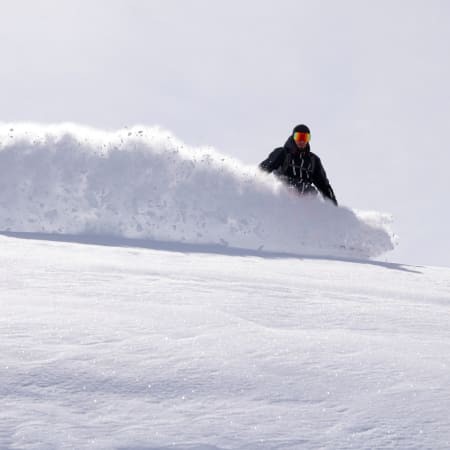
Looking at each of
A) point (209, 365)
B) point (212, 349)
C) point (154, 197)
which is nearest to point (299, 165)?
point (154, 197)

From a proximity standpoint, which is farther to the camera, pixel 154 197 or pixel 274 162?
pixel 274 162

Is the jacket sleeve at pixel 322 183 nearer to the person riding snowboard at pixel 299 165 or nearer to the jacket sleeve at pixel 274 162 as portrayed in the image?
the person riding snowboard at pixel 299 165

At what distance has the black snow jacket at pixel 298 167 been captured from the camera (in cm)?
1191

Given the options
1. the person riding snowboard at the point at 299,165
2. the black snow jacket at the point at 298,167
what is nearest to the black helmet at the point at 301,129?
the person riding snowboard at the point at 299,165

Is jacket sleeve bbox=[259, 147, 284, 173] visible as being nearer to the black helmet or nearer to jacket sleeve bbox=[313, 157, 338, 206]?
the black helmet

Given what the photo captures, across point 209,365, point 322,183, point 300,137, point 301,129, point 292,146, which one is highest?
point 301,129

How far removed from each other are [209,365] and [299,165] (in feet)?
31.6

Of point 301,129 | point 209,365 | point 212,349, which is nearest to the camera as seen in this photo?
point 209,365

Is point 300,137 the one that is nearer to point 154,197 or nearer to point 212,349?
point 154,197

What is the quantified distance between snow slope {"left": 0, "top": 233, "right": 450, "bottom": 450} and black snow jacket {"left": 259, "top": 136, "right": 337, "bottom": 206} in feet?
23.8

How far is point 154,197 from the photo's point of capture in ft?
32.1

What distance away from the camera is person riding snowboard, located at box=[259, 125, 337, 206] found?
11867 millimetres

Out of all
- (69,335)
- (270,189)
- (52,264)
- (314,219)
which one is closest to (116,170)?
(270,189)

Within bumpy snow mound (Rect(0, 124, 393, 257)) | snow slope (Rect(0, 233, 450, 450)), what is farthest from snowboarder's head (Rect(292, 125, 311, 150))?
snow slope (Rect(0, 233, 450, 450))
